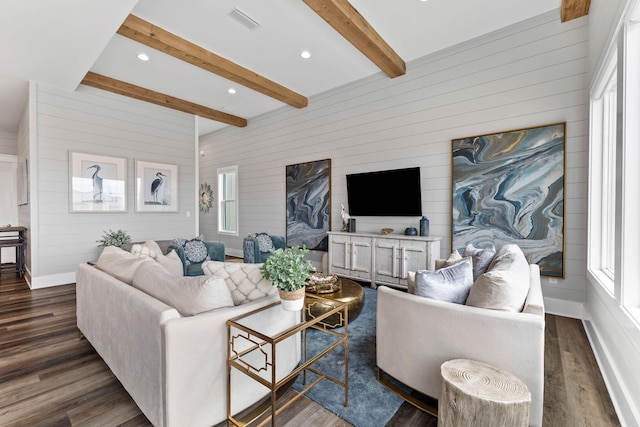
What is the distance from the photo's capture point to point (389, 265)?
13.9ft

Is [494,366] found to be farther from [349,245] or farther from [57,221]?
[57,221]

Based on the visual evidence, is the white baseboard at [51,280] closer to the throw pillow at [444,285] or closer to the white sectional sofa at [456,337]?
the white sectional sofa at [456,337]

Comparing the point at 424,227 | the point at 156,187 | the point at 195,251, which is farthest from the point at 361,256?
the point at 156,187

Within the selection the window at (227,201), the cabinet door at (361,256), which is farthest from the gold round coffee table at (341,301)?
the window at (227,201)

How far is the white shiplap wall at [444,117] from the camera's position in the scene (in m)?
3.19

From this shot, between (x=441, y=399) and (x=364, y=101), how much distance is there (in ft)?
14.7

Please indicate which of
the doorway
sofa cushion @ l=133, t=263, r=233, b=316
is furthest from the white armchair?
the doorway

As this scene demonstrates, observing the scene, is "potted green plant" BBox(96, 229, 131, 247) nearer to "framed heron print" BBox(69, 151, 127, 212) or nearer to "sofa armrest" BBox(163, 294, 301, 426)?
"framed heron print" BBox(69, 151, 127, 212)

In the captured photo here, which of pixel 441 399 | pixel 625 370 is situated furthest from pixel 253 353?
pixel 625 370

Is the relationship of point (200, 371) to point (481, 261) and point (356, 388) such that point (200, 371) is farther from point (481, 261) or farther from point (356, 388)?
point (481, 261)

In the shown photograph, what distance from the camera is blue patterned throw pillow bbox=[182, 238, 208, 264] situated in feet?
13.3

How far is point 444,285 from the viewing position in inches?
72.5

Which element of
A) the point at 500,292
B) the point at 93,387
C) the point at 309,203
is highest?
the point at 309,203

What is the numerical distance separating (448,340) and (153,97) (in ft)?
19.2
